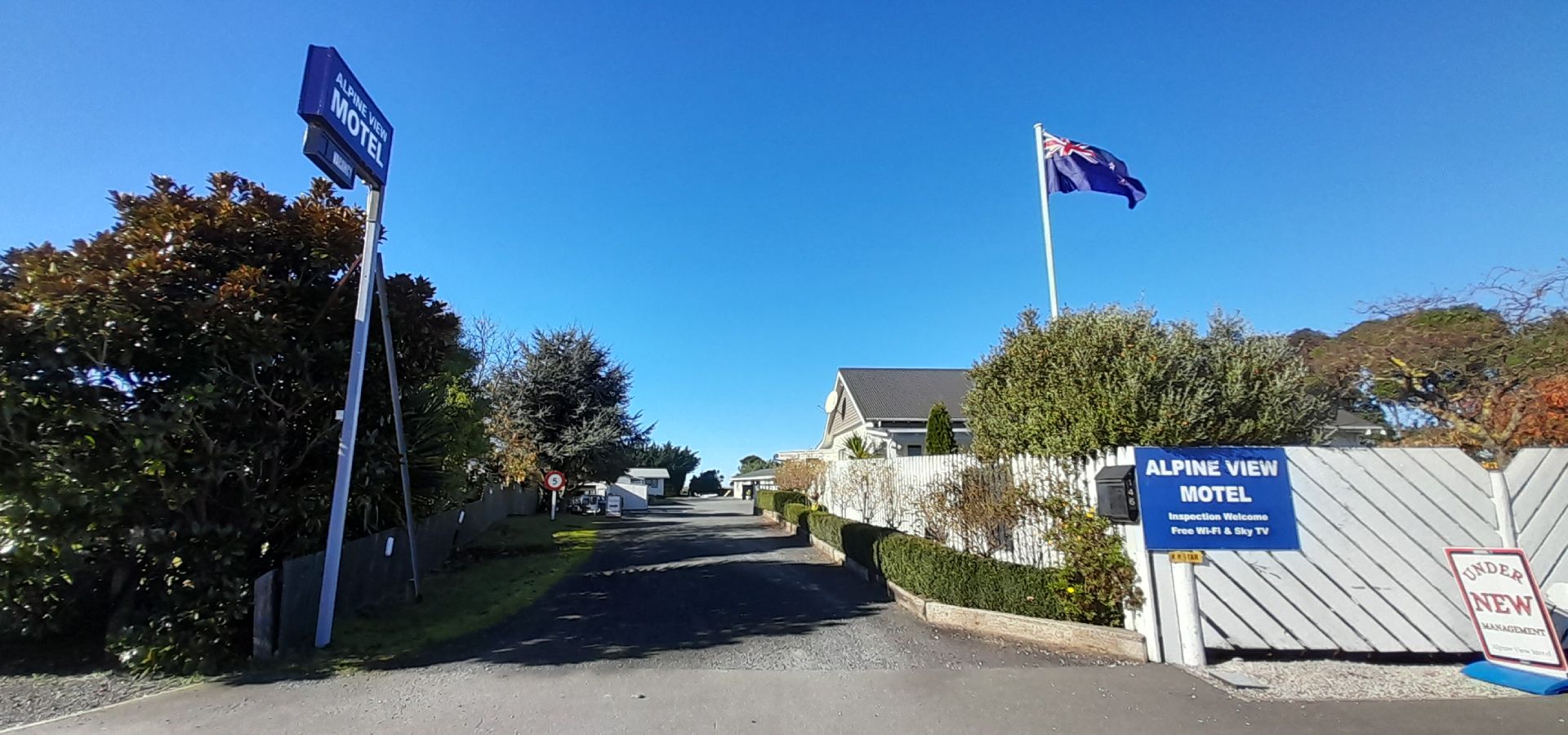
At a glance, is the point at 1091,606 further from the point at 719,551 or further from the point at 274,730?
the point at 719,551

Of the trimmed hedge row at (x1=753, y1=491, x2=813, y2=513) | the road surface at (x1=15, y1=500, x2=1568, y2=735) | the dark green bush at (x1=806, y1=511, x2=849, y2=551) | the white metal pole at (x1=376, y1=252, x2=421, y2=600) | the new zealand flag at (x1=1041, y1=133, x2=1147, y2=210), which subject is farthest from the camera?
the trimmed hedge row at (x1=753, y1=491, x2=813, y2=513)

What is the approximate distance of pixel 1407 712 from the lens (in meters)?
5.08

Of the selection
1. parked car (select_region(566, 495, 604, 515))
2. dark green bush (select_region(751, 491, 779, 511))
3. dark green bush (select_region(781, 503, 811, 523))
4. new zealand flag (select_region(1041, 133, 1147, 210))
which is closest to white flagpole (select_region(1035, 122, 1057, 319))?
new zealand flag (select_region(1041, 133, 1147, 210))

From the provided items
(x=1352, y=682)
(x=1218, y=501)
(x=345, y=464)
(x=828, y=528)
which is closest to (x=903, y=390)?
(x=828, y=528)

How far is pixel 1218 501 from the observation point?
6.48 metres

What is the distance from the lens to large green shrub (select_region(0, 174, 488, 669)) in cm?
618

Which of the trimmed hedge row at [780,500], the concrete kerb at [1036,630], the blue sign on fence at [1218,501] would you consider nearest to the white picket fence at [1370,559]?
the blue sign on fence at [1218,501]

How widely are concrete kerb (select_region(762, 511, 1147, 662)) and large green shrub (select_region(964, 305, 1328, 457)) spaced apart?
1.92 m

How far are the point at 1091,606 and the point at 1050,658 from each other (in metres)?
0.76

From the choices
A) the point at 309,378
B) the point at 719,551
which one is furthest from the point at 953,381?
the point at 309,378

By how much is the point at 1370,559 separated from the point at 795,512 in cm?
1698

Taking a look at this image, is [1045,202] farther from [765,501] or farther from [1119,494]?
[765,501]

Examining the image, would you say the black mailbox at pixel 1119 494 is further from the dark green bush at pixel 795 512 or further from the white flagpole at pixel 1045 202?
the dark green bush at pixel 795 512

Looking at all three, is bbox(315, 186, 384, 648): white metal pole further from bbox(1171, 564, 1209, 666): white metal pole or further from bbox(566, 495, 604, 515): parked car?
bbox(566, 495, 604, 515): parked car
